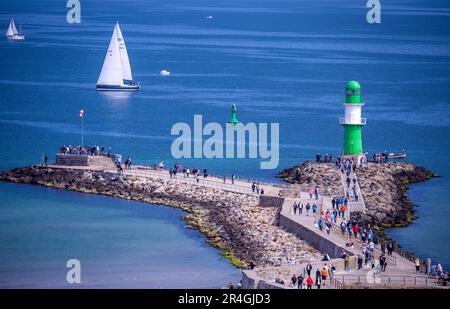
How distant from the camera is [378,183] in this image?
203ft

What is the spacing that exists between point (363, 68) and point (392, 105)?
3062 centimetres

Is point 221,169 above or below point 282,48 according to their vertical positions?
below

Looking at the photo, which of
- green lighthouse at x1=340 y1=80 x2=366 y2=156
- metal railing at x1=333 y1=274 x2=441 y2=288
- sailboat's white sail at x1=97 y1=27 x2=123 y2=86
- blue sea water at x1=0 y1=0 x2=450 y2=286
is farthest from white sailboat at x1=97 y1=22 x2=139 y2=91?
metal railing at x1=333 y1=274 x2=441 y2=288

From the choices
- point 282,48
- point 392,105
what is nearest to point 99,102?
point 392,105

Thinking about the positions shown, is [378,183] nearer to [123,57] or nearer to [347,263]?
[347,263]

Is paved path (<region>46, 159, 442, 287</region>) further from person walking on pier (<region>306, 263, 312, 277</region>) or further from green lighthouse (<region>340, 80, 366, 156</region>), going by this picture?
green lighthouse (<region>340, 80, 366, 156</region>)

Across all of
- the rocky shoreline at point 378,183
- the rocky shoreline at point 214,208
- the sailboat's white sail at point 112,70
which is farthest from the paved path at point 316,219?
the sailboat's white sail at point 112,70

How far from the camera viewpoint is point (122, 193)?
6184cm

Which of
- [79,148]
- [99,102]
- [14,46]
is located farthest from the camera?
[14,46]

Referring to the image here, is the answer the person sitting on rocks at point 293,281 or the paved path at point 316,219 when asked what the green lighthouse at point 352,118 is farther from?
the person sitting on rocks at point 293,281

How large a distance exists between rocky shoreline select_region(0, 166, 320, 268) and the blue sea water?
3.98 ft

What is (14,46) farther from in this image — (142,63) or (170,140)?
(170,140)

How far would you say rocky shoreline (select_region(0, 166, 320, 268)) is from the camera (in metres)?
50.0
